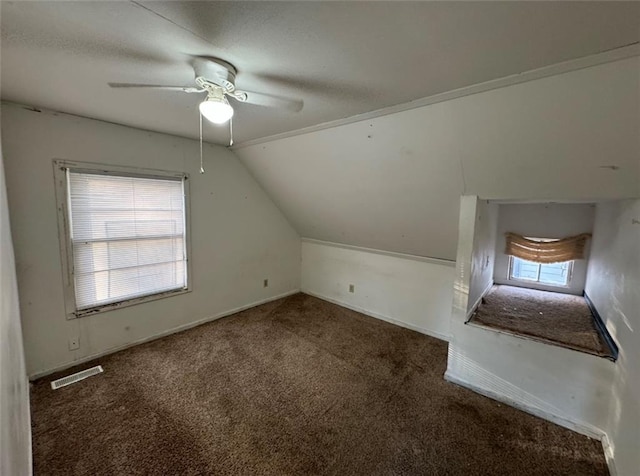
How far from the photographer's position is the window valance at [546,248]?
10.2 ft

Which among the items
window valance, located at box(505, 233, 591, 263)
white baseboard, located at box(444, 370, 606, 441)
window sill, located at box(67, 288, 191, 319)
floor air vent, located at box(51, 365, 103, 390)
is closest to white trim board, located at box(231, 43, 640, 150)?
white baseboard, located at box(444, 370, 606, 441)

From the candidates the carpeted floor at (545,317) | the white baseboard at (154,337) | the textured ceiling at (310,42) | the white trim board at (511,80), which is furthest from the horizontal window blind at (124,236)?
the carpeted floor at (545,317)

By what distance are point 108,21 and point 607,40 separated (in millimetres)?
1987

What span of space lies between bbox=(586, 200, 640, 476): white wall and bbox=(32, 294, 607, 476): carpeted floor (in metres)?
0.28

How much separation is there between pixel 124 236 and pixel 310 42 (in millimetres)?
2531

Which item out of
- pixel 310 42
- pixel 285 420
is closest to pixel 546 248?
pixel 285 420

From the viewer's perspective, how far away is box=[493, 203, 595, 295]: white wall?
123 inches

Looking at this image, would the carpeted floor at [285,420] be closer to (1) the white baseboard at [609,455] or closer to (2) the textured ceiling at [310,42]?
(1) the white baseboard at [609,455]

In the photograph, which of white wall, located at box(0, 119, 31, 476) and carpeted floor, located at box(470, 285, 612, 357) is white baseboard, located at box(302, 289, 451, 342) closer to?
carpeted floor, located at box(470, 285, 612, 357)

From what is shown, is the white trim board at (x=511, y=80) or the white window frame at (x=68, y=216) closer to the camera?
the white trim board at (x=511, y=80)

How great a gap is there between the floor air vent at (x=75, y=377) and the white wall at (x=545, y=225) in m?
4.54

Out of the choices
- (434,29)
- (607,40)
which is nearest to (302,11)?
(434,29)

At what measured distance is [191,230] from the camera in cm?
318

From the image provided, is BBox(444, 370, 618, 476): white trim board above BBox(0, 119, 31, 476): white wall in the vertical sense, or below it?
below
